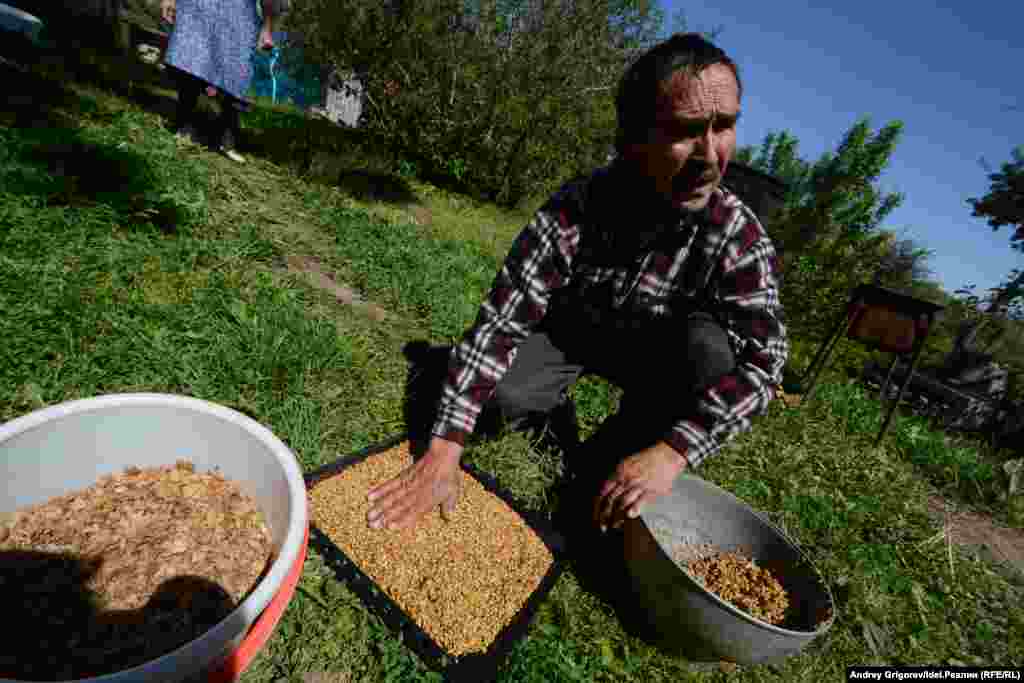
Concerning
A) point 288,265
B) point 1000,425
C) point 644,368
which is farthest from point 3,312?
point 1000,425

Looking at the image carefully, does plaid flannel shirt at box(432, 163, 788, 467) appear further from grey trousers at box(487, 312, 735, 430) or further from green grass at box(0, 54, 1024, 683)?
green grass at box(0, 54, 1024, 683)

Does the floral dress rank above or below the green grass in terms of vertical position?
above

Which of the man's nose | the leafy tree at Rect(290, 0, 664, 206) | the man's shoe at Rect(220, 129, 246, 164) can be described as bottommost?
the man's shoe at Rect(220, 129, 246, 164)

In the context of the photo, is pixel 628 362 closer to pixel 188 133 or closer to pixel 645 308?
pixel 645 308

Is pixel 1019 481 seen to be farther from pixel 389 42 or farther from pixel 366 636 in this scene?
pixel 389 42

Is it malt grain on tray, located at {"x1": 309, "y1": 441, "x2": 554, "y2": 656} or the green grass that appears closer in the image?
malt grain on tray, located at {"x1": 309, "y1": 441, "x2": 554, "y2": 656}

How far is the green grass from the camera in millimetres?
1512

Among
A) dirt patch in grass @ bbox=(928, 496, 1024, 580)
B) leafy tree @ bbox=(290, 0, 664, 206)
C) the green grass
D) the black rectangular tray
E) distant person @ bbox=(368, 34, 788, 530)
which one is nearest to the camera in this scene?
the black rectangular tray

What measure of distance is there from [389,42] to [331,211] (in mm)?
3218

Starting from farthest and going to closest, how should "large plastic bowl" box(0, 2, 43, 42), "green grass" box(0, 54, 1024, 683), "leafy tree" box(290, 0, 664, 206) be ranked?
1. "leafy tree" box(290, 0, 664, 206)
2. "large plastic bowl" box(0, 2, 43, 42)
3. "green grass" box(0, 54, 1024, 683)

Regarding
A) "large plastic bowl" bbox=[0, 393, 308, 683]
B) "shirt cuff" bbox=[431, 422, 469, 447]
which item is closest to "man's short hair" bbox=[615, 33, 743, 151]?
"shirt cuff" bbox=[431, 422, 469, 447]

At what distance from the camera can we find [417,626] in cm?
134

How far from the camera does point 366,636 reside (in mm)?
1321

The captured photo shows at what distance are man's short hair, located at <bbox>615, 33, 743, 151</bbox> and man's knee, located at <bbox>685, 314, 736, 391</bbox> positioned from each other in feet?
2.30
